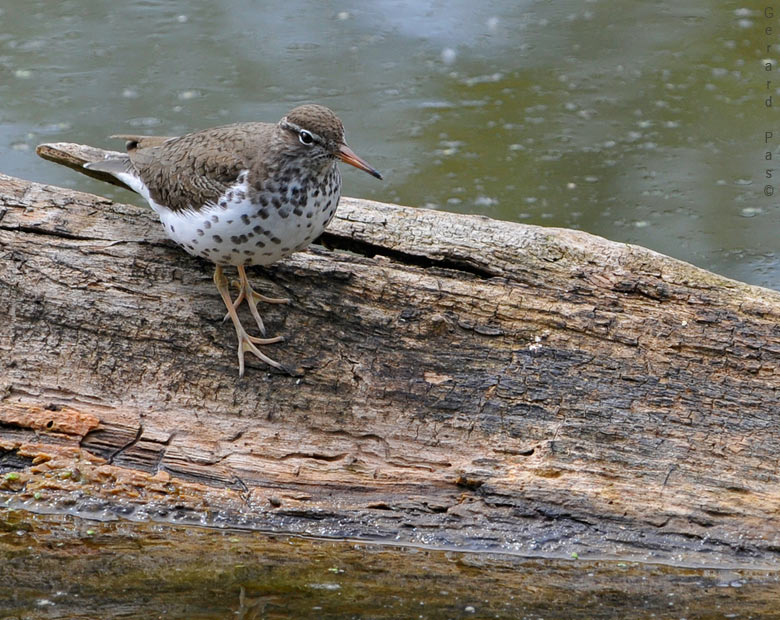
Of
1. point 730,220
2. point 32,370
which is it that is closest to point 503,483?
point 32,370

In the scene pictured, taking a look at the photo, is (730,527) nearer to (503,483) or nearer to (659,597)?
(659,597)

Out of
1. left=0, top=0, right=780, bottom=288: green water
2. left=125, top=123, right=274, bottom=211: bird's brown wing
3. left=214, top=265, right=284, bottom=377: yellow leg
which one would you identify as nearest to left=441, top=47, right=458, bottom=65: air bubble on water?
left=0, top=0, right=780, bottom=288: green water

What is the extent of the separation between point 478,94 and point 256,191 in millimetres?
4712

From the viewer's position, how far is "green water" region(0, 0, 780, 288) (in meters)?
7.27

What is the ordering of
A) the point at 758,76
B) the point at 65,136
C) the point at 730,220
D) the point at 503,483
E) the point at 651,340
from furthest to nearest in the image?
the point at 758,76, the point at 65,136, the point at 730,220, the point at 651,340, the point at 503,483

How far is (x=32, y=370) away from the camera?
4.45m

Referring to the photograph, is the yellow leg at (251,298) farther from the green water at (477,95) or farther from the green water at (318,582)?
the green water at (477,95)

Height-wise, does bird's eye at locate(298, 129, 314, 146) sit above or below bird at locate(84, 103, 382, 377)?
above

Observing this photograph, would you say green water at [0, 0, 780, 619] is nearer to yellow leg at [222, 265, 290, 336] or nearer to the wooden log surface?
the wooden log surface

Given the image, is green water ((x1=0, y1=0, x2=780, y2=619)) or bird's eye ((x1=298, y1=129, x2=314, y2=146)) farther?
green water ((x1=0, y1=0, x2=780, y2=619))

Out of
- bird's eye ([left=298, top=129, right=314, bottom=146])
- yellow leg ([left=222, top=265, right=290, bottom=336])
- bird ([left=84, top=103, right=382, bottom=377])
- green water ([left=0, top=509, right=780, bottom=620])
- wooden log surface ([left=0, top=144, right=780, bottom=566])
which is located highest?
bird's eye ([left=298, top=129, right=314, bottom=146])

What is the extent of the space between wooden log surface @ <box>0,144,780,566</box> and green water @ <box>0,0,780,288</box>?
8.17 ft

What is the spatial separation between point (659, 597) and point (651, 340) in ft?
3.71

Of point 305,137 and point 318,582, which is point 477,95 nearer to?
point 305,137
